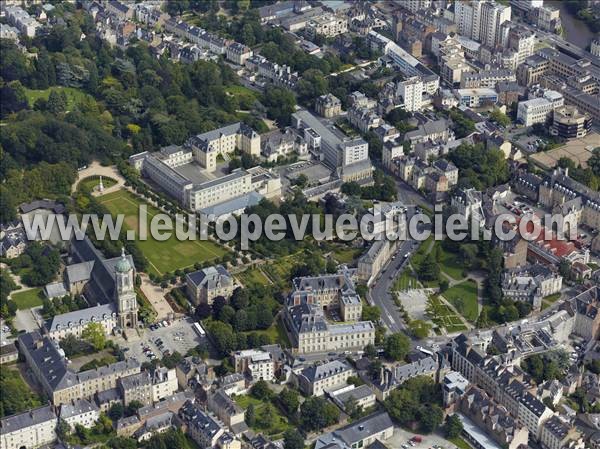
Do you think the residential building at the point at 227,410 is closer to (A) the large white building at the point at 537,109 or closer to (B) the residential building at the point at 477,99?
(A) the large white building at the point at 537,109

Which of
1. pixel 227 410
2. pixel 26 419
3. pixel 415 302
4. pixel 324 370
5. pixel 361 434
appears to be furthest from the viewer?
pixel 415 302

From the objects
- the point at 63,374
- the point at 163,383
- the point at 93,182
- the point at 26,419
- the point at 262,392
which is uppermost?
the point at 63,374

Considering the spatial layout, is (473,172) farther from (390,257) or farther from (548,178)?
(390,257)

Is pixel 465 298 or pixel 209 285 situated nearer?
pixel 209 285

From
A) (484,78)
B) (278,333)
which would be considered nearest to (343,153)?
(484,78)

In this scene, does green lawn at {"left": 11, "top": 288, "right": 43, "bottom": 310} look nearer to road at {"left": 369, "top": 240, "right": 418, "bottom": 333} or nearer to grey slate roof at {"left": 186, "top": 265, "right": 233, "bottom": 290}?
grey slate roof at {"left": 186, "top": 265, "right": 233, "bottom": 290}

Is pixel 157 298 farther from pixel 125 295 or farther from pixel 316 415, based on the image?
pixel 316 415

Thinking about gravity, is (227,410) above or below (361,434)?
above

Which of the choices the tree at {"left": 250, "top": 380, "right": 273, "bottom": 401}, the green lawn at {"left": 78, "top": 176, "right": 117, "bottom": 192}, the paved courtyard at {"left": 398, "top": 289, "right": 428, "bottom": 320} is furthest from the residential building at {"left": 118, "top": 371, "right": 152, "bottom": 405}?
the green lawn at {"left": 78, "top": 176, "right": 117, "bottom": 192}

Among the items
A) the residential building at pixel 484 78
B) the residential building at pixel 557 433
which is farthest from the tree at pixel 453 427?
the residential building at pixel 484 78
